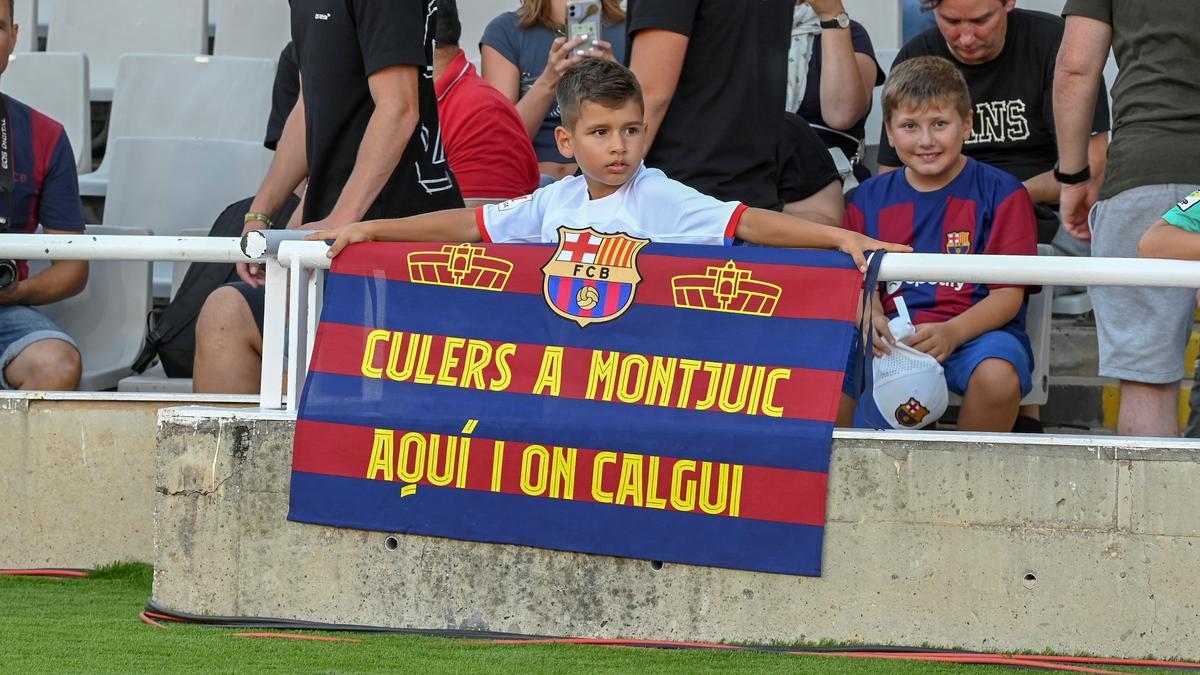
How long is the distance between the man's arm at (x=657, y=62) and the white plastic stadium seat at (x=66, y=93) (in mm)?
4192

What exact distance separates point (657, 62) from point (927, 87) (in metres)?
1.06

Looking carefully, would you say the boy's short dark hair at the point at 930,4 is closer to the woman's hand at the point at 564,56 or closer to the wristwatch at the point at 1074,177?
the wristwatch at the point at 1074,177

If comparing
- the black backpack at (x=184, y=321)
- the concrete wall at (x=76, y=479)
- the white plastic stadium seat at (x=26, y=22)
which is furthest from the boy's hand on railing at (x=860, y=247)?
the white plastic stadium seat at (x=26, y=22)

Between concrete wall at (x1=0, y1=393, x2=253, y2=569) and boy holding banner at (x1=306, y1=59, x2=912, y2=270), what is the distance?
3.50 ft

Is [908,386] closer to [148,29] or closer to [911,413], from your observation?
[911,413]

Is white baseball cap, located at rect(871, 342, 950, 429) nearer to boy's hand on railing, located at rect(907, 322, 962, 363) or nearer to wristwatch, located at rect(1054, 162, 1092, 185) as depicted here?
boy's hand on railing, located at rect(907, 322, 962, 363)

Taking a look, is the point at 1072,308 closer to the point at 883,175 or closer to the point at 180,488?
the point at 883,175

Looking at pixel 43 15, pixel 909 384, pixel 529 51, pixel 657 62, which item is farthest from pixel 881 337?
pixel 43 15

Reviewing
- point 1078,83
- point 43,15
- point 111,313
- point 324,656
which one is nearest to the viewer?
point 324,656

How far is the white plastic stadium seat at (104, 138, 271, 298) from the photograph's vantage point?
20.9ft

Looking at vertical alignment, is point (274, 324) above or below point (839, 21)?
below

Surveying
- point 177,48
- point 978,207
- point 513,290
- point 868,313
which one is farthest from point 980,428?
point 177,48

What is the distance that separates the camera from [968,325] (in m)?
4.38

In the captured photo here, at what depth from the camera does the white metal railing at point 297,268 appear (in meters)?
3.34
